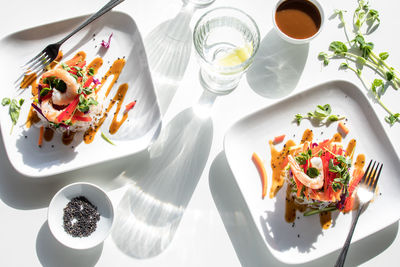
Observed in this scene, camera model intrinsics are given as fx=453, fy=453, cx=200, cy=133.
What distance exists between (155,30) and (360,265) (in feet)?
5.72

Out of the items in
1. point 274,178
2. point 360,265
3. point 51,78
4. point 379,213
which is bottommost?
point 360,265

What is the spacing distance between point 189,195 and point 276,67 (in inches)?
34.6

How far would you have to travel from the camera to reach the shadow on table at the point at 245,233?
8.07 feet

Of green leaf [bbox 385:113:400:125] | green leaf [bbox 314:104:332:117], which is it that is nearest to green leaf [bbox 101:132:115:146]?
green leaf [bbox 314:104:332:117]

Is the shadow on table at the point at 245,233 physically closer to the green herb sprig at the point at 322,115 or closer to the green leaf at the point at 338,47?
the green herb sprig at the point at 322,115

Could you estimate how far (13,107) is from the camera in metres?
2.38

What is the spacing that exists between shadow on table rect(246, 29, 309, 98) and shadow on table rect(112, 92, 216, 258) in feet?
1.09

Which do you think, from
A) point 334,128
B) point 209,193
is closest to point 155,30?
point 209,193

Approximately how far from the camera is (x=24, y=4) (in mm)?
2553

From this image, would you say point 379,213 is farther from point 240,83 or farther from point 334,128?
point 240,83

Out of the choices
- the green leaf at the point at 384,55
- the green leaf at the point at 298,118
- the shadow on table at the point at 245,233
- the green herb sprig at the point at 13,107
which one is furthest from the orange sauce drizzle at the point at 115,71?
the green leaf at the point at 384,55

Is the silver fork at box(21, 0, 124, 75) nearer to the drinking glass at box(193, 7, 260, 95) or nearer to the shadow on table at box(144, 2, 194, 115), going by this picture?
the shadow on table at box(144, 2, 194, 115)

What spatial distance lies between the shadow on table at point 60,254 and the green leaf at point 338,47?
1.71 meters

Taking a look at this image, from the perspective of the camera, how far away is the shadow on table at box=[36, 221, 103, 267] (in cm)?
243
